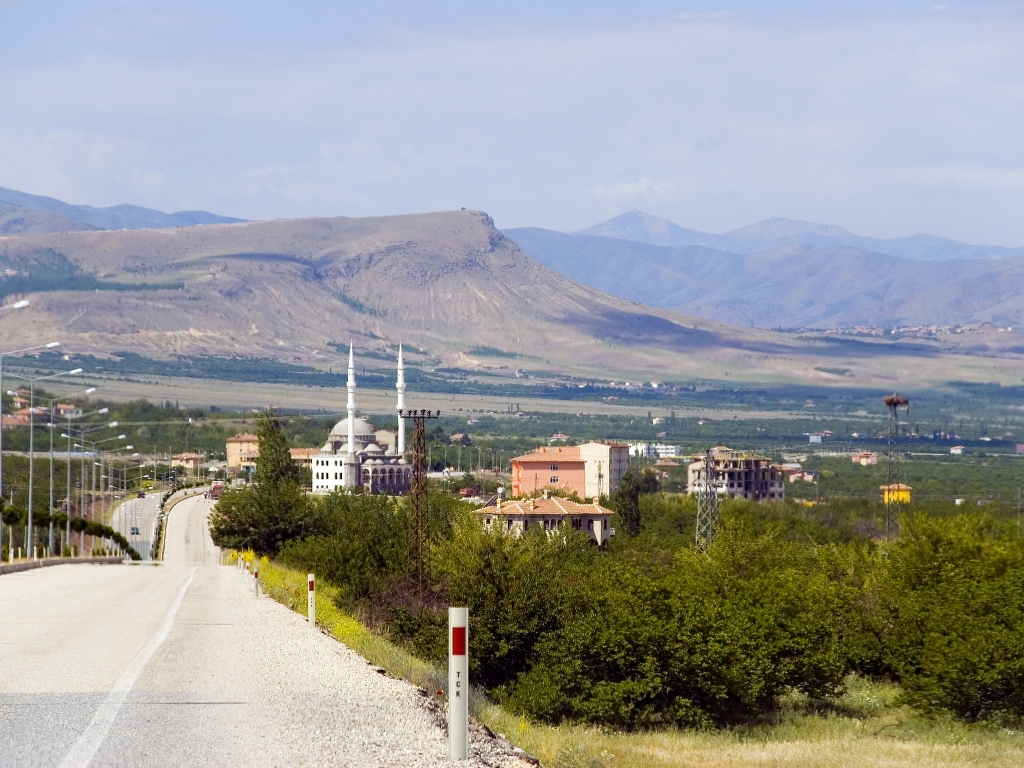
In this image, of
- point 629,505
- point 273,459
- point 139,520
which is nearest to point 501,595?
point 273,459

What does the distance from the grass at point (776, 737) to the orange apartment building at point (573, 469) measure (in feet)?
410

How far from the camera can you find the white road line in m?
12.0

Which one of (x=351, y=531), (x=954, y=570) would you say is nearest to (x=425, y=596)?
(x=954, y=570)

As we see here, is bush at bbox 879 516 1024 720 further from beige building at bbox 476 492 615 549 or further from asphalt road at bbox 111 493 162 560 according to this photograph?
asphalt road at bbox 111 493 162 560

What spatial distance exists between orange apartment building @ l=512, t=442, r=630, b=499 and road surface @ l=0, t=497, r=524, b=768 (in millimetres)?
132150

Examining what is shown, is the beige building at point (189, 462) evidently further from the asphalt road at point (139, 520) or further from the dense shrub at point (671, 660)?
the dense shrub at point (671, 660)

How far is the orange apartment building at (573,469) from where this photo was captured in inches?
6324

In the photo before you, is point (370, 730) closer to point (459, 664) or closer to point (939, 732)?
point (459, 664)

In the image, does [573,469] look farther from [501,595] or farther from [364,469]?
[501,595]

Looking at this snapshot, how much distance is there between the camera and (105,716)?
14031 millimetres

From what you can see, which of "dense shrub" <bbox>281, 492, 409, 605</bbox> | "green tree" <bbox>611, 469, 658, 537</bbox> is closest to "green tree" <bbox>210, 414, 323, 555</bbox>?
"dense shrub" <bbox>281, 492, 409, 605</bbox>

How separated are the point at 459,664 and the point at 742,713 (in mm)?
18725

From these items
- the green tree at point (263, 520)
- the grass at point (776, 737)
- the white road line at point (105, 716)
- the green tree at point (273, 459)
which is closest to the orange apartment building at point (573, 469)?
the green tree at point (273, 459)

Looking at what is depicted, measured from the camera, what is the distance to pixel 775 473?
550 ft
